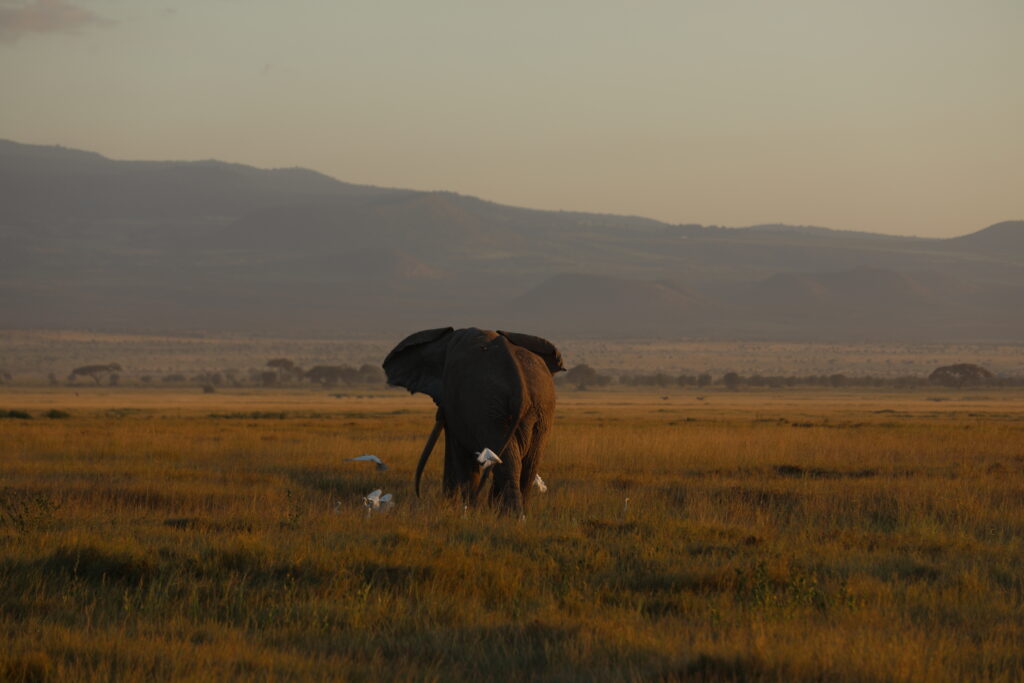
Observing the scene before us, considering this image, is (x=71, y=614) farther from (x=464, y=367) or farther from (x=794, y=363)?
(x=794, y=363)

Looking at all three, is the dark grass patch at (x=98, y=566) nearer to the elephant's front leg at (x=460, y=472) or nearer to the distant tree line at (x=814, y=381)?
the elephant's front leg at (x=460, y=472)

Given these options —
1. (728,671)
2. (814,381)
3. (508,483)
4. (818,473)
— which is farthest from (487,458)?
(814,381)

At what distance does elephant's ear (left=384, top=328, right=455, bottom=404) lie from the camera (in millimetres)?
17156

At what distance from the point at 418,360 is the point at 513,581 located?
6946mm

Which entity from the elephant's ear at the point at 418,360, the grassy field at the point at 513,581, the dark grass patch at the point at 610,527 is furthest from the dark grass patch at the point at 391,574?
the elephant's ear at the point at 418,360

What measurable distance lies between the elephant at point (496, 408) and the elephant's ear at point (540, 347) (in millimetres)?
12

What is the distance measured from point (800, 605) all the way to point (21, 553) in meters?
5.98

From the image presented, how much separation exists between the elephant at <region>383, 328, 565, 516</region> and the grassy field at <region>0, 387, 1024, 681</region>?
0.55 m

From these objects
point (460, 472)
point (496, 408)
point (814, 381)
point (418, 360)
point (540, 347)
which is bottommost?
point (814, 381)

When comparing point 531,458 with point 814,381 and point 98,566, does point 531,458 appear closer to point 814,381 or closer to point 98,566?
point 98,566

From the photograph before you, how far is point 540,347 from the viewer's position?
1666cm

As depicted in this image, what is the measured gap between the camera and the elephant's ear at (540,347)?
16375mm

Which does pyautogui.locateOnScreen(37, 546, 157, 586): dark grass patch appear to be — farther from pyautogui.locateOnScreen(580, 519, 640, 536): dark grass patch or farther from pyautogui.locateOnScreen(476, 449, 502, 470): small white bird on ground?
pyautogui.locateOnScreen(580, 519, 640, 536): dark grass patch

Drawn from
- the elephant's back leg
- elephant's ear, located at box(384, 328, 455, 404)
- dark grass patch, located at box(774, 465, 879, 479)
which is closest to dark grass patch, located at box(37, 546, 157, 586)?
the elephant's back leg
